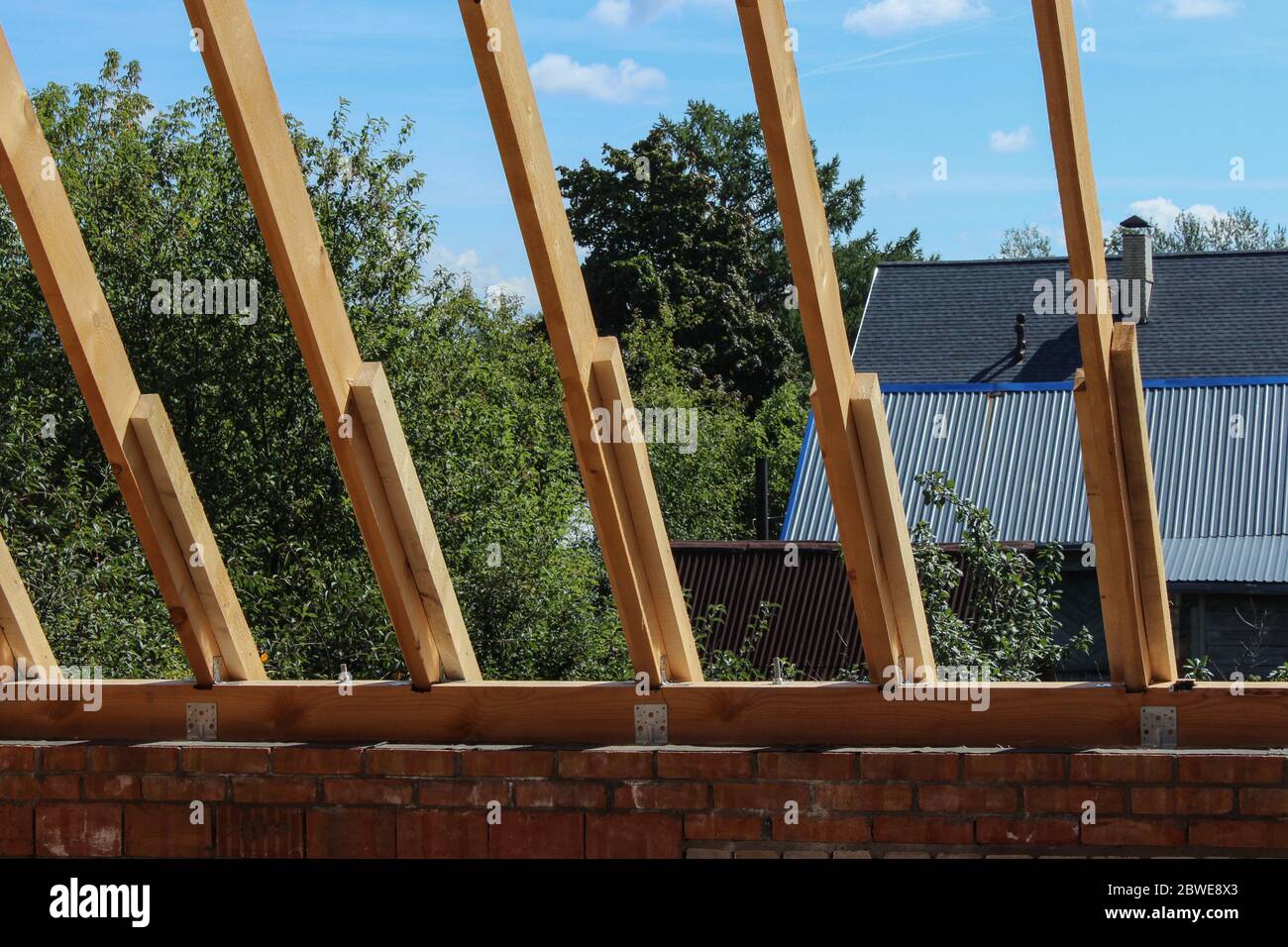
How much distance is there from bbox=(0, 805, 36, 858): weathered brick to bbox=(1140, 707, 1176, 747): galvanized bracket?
2639 mm

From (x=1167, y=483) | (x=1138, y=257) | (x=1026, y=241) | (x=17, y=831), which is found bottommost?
(x=17, y=831)

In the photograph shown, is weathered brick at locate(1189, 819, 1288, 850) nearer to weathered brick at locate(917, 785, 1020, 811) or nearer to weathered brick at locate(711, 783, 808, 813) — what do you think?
weathered brick at locate(917, 785, 1020, 811)

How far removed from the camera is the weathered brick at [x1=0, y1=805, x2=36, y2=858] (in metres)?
3.51

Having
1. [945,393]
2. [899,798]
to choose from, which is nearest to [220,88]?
[899,798]

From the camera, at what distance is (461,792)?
327cm

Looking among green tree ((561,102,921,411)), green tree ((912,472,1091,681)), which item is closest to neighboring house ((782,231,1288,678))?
green tree ((912,472,1091,681))

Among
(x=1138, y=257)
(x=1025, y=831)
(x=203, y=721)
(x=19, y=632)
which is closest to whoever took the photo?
(x=1025, y=831)

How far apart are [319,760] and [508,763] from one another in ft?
1.53

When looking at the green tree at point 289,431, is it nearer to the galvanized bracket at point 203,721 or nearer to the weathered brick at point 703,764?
the galvanized bracket at point 203,721

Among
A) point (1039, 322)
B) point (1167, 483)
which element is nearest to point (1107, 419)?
point (1167, 483)

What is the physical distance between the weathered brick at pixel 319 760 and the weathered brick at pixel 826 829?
3.28 ft

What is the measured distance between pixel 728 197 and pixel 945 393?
12482mm

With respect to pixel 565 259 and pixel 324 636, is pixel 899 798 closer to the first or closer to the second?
pixel 565 259

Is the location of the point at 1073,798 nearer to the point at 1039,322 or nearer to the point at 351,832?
the point at 351,832
